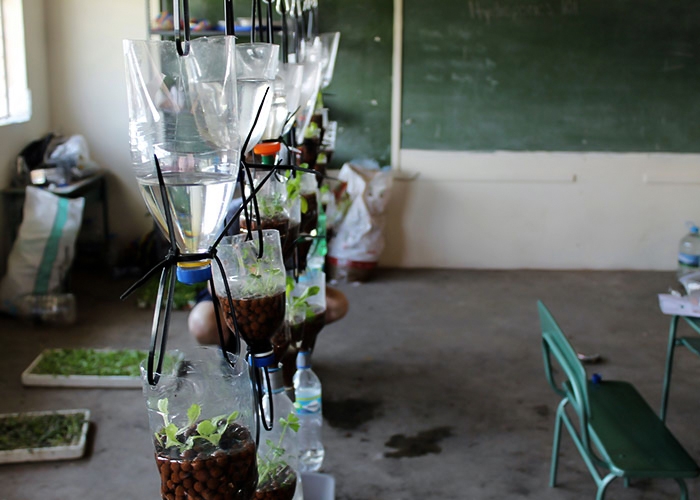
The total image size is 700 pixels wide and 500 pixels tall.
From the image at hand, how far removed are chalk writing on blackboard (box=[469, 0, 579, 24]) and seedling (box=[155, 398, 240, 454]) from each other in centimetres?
429

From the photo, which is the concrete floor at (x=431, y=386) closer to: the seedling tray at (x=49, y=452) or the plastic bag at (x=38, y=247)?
the seedling tray at (x=49, y=452)

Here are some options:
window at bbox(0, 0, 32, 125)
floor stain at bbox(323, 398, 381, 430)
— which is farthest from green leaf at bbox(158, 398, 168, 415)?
window at bbox(0, 0, 32, 125)

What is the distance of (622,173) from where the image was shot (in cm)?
484

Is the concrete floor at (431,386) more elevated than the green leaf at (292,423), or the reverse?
the green leaf at (292,423)

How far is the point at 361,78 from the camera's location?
184 inches

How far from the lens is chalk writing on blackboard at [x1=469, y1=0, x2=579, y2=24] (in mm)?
4570

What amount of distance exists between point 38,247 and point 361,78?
2.28m

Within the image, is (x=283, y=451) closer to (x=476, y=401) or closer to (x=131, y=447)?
(x=131, y=447)

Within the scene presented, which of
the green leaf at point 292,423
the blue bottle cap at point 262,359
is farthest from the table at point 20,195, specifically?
the blue bottle cap at point 262,359

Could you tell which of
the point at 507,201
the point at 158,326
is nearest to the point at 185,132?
the point at 158,326

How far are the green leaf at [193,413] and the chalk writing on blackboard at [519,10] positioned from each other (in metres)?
4.29

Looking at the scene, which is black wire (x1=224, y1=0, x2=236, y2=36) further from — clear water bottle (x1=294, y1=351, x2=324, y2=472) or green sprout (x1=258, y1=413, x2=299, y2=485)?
clear water bottle (x1=294, y1=351, x2=324, y2=472)

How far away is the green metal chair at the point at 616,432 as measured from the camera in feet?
6.17

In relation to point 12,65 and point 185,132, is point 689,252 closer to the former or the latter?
point 12,65
